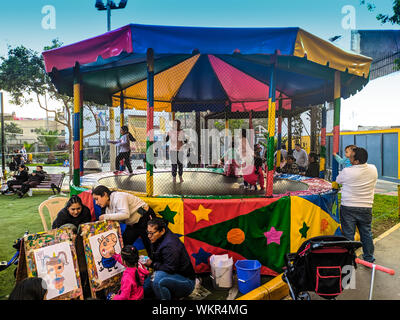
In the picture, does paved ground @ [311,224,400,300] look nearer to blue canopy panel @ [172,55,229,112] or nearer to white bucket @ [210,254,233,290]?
white bucket @ [210,254,233,290]

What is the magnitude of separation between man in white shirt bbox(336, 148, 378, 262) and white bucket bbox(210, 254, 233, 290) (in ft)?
6.41

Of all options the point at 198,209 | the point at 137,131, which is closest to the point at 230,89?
the point at 137,131

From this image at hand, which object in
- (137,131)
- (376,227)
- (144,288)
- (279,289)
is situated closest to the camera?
(144,288)

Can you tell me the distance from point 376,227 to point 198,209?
16.7ft

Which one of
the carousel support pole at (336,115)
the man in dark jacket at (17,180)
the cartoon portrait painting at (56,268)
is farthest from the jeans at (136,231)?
the man in dark jacket at (17,180)

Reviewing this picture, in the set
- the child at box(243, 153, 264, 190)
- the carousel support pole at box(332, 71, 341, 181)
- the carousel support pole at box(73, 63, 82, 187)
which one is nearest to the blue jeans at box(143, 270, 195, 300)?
the carousel support pole at box(73, 63, 82, 187)

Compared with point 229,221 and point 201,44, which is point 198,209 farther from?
point 201,44

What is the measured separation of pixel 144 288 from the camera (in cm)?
330

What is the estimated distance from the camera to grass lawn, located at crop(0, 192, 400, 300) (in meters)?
4.35

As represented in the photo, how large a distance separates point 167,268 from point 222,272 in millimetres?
909

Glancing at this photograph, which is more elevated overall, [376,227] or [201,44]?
[201,44]

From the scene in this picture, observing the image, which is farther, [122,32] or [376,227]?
[376,227]

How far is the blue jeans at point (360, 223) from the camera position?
4.31 metres

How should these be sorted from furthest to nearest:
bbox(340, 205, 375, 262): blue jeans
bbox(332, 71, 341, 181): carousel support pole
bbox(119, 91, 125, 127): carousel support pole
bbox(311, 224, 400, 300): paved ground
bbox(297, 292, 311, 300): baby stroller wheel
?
bbox(119, 91, 125, 127): carousel support pole, bbox(332, 71, 341, 181): carousel support pole, bbox(340, 205, 375, 262): blue jeans, bbox(311, 224, 400, 300): paved ground, bbox(297, 292, 311, 300): baby stroller wheel
